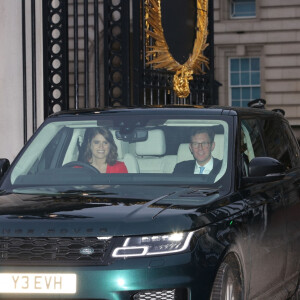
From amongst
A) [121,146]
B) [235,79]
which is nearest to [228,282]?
[121,146]

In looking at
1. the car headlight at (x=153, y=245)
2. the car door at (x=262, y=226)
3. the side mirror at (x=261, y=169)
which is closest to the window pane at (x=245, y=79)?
the car door at (x=262, y=226)

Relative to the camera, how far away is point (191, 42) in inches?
682

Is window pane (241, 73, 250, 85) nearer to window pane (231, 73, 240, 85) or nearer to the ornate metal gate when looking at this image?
window pane (231, 73, 240, 85)

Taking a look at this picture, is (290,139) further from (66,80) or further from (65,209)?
(66,80)

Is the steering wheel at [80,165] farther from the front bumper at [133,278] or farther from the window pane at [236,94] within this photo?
the window pane at [236,94]

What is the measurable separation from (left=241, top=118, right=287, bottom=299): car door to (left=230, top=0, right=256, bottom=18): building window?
3282 centimetres

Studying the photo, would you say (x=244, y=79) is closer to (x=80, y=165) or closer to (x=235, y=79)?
(x=235, y=79)

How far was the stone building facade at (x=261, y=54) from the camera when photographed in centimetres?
3834

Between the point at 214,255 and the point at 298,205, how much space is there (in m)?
2.54

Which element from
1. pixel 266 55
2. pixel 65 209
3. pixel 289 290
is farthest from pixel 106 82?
pixel 266 55

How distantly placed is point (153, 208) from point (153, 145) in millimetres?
1466

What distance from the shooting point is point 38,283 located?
570 cm

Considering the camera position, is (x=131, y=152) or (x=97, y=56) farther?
(x=97, y=56)

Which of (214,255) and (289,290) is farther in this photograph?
(289,290)
